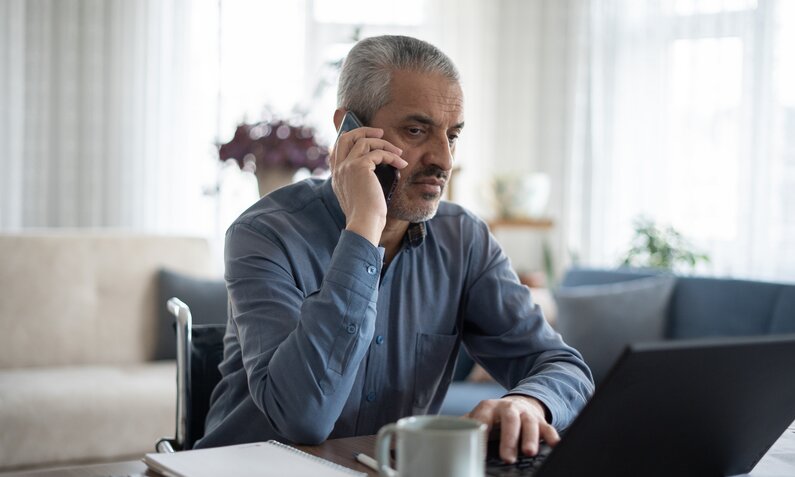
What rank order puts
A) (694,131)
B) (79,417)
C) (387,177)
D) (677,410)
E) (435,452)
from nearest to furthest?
(435,452) < (677,410) < (387,177) < (79,417) < (694,131)

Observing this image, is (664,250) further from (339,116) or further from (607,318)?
(339,116)

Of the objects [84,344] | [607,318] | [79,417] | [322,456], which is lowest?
[79,417]

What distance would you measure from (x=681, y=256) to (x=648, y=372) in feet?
10.8

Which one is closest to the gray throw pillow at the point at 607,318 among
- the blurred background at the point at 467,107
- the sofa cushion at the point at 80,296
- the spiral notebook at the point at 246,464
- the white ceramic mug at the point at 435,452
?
the blurred background at the point at 467,107

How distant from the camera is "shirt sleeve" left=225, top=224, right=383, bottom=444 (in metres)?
1.17

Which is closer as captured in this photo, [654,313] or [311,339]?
[311,339]

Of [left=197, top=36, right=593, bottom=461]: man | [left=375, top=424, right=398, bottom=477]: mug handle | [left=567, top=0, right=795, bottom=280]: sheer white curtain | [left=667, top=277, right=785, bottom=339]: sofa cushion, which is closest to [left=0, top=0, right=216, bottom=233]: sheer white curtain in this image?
[left=567, top=0, right=795, bottom=280]: sheer white curtain

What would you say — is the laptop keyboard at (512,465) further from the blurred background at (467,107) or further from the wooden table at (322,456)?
the blurred background at (467,107)

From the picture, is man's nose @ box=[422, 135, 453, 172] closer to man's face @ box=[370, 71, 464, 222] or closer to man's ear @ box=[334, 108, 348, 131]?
man's face @ box=[370, 71, 464, 222]

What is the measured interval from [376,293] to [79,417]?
202cm

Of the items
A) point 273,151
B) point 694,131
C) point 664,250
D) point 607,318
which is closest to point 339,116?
point 273,151

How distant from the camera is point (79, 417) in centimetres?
293

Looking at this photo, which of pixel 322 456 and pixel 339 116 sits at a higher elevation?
pixel 339 116

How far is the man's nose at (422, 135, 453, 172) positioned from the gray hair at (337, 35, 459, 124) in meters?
0.10
